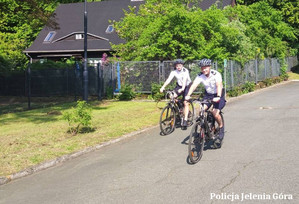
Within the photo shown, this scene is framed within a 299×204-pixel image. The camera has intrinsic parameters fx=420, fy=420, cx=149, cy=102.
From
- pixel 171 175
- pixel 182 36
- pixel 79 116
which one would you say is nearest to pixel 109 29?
pixel 182 36

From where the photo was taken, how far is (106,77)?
22688mm

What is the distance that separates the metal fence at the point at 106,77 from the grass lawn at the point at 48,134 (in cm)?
504

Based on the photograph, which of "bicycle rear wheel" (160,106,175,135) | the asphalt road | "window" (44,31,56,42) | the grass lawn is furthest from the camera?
"window" (44,31,56,42)

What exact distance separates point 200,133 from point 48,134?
A: 4959mm

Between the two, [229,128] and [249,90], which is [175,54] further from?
[229,128]

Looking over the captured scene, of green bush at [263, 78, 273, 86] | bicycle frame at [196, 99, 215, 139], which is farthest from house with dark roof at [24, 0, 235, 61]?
bicycle frame at [196, 99, 215, 139]

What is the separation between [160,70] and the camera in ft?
69.3

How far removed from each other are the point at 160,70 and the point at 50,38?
23.1 meters

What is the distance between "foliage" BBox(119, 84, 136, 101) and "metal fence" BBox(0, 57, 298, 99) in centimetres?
45

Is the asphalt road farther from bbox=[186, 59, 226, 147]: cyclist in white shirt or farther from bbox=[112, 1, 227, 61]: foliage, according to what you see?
bbox=[112, 1, 227, 61]: foliage

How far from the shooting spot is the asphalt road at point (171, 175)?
5.61 metres

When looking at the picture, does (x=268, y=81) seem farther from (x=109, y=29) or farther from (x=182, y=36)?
(x=109, y=29)

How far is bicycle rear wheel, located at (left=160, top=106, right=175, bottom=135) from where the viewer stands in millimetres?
10609

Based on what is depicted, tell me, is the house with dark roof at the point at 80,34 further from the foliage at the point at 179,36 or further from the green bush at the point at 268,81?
the foliage at the point at 179,36
